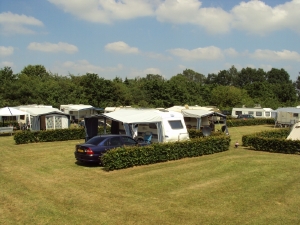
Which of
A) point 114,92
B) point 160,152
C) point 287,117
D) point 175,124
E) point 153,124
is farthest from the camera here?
point 114,92

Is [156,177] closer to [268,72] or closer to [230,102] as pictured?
[230,102]

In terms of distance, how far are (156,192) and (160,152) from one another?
192 inches

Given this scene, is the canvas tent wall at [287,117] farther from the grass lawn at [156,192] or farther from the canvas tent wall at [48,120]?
the canvas tent wall at [48,120]

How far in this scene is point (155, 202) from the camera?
887cm

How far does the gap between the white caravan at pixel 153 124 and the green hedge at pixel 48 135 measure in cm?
561

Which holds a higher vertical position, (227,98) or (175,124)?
(227,98)

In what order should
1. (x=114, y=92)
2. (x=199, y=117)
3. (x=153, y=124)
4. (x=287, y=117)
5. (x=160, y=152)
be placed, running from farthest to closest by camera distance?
(x=114, y=92) → (x=287, y=117) → (x=199, y=117) → (x=153, y=124) → (x=160, y=152)

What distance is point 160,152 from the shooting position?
577 inches

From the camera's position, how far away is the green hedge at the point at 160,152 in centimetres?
1291

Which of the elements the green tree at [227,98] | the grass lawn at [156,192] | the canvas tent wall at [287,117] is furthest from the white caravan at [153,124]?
the green tree at [227,98]

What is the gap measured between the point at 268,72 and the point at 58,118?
347 feet

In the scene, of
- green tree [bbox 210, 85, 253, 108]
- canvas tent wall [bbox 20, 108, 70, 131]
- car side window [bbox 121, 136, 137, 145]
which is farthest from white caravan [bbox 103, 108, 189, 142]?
green tree [bbox 210, 85, 253, 108]

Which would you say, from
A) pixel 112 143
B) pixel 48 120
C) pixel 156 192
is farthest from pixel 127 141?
pixel 48 120

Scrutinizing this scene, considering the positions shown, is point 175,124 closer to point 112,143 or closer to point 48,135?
point 112,143
